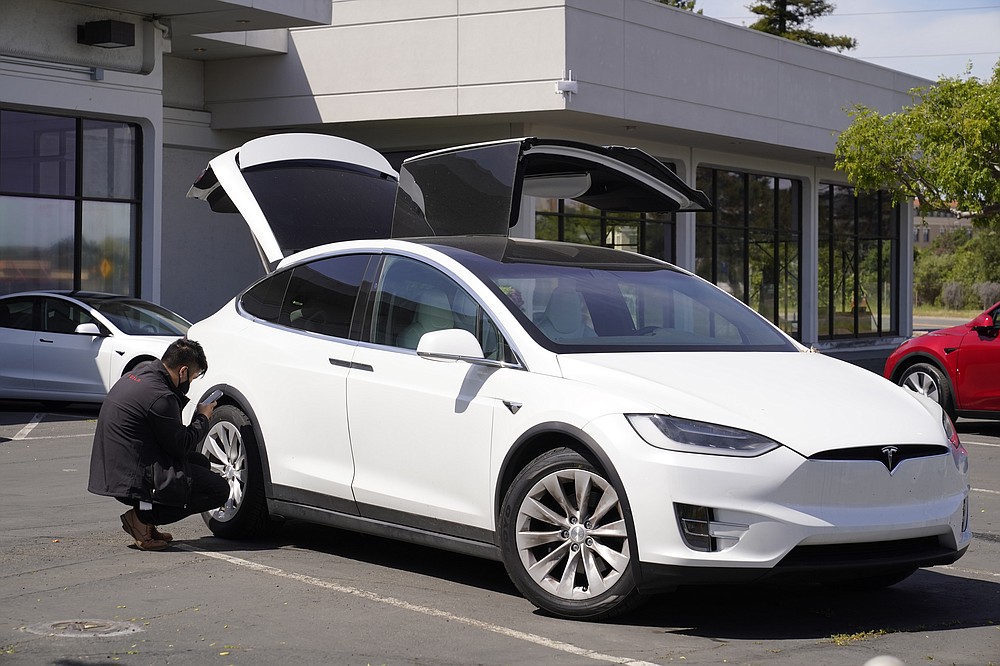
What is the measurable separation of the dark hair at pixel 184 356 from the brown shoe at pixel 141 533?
0.87 metres

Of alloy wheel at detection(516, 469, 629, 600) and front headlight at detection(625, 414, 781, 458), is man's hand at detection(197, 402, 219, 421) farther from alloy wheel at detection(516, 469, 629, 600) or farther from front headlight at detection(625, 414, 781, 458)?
front headlight at detection(625, 414, 781, 458)

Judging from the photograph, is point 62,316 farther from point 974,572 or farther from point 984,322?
point 974,572

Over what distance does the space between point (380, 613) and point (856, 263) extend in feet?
105

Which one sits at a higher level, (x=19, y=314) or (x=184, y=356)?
(x=19, y=314)

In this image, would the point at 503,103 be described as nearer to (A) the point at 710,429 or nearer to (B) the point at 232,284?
(B) the point at 232,284

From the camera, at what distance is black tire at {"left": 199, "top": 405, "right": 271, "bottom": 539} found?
774 cm

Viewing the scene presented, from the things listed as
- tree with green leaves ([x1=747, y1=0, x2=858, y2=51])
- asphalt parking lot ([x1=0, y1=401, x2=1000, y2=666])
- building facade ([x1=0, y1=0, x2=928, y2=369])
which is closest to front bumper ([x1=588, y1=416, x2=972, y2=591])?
asphalt parking lot ([x1=0, y1=401, x2=1000, y2=666])

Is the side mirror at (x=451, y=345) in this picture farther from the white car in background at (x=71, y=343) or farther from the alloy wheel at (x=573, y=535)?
the white car in background at (x=71, y=343)

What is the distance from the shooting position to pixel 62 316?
16484 millimetres

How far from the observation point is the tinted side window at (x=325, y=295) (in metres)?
7.44

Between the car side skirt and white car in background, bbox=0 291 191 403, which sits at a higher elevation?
white car in background, bbox=0 291 191 403

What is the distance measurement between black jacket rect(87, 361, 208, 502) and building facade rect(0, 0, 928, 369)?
13368 mm

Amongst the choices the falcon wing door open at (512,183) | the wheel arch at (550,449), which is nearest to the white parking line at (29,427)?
the falcon wing door open at (512,183)

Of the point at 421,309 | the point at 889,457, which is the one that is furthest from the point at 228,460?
the point at 889,457
